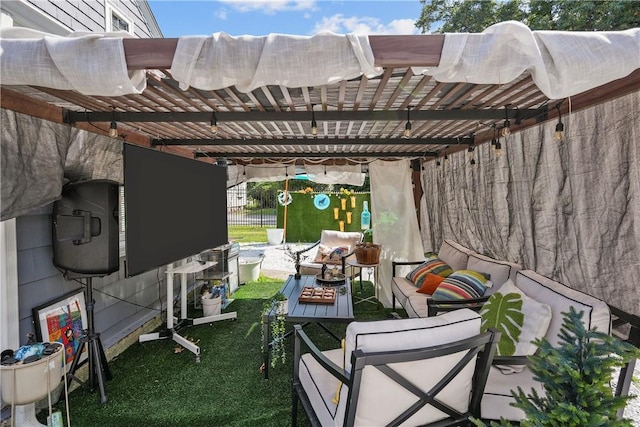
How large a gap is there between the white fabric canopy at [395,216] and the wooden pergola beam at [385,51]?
3.69 metres

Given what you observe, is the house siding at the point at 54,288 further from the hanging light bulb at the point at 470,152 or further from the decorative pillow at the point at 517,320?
the hanging light bulb at the point at 470,152

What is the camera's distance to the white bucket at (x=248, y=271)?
5.91m

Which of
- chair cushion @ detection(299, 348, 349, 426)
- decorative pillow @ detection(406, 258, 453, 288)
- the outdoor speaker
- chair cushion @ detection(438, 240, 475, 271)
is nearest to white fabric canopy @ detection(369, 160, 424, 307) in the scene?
chair cushion @ detection(438, 240, 475, 271)

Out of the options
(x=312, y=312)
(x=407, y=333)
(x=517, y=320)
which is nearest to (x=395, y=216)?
(x=312, y=312)

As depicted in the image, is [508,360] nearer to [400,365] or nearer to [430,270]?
[400,365]

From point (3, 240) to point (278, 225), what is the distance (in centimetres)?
946

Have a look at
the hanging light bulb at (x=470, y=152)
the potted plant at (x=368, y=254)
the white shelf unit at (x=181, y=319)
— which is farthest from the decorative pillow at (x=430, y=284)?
the white shelf unit at (x=181, y=319)

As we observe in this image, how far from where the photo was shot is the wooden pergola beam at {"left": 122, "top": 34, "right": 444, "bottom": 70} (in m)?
1.45

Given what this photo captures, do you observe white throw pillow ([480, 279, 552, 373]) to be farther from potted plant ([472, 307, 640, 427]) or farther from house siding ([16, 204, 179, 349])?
house siding ([16, 204, 179, 349])

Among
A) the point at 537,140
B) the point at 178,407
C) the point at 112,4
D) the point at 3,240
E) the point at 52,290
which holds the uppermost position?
the point at 112,4

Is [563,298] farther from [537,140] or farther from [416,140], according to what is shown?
[416,140]

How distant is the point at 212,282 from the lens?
4.61 m

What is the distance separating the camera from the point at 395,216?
5078 millimetres

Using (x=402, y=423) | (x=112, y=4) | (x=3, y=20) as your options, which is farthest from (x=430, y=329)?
(x=112, y=4)
